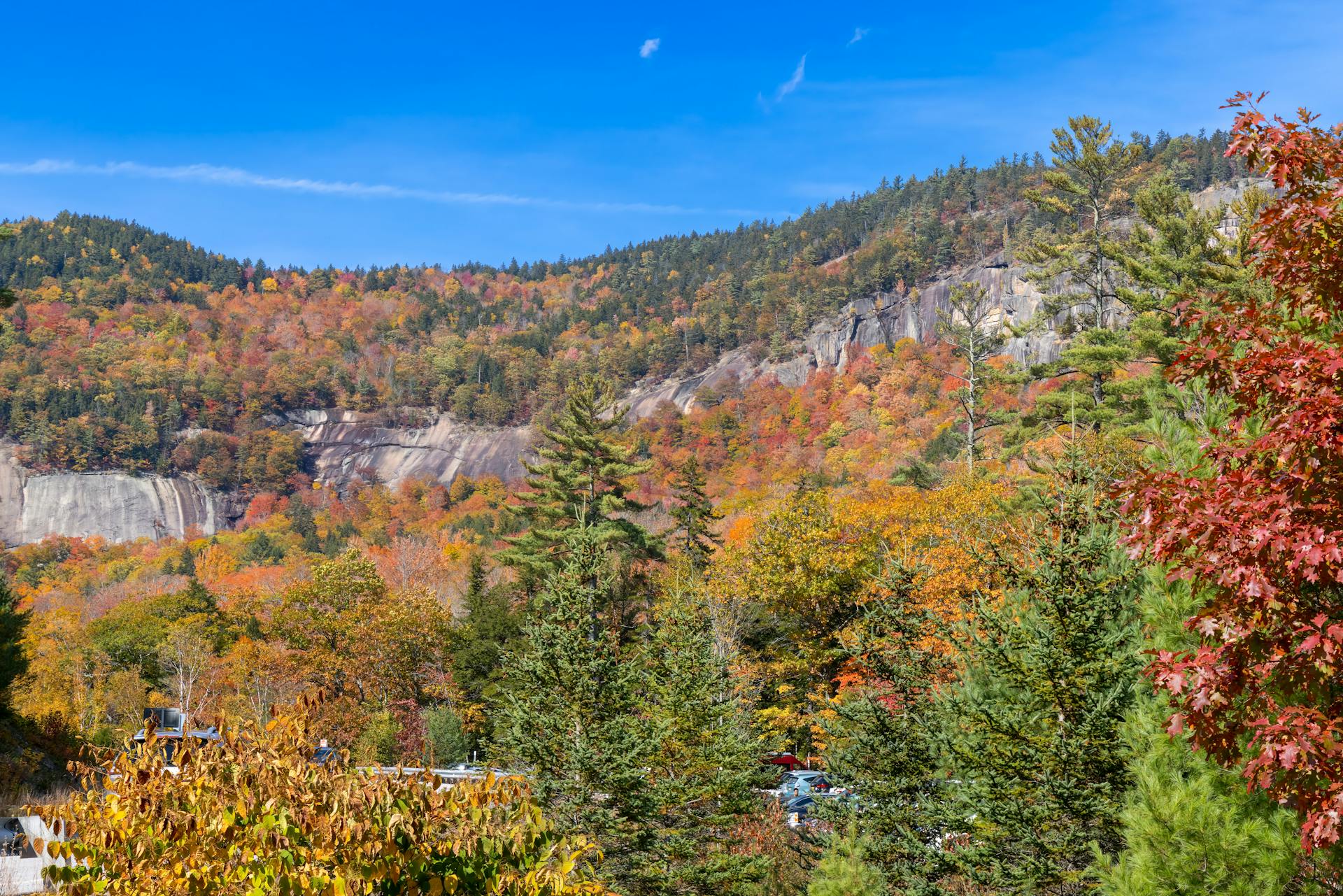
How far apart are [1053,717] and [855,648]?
291 cm

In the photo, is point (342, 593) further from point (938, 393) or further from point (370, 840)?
point (938, 393)

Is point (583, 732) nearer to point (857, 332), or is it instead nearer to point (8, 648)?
point (8, 648)

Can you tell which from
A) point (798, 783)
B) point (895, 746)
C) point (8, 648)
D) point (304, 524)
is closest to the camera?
point (895, 746)

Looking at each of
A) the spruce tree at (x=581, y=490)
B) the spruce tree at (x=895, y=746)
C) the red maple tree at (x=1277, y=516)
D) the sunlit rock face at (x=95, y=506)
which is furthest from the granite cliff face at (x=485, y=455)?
the red maple tree at (x=1277, y=516)

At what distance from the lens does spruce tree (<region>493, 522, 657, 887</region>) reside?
16.4m

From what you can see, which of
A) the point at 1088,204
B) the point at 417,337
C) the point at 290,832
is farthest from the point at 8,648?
the point at 417,337

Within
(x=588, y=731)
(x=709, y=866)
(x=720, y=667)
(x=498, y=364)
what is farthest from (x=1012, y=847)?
(x=498, y=364)

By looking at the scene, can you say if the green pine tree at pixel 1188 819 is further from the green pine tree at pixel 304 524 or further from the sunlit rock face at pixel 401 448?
the sunlit rock face at pixel 401 448

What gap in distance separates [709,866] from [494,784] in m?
11.6

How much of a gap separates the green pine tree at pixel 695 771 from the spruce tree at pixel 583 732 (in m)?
0.39

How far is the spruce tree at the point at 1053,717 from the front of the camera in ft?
36.3

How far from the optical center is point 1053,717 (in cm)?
1169

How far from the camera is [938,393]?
9794 cm

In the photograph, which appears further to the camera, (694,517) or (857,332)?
(857,332)
